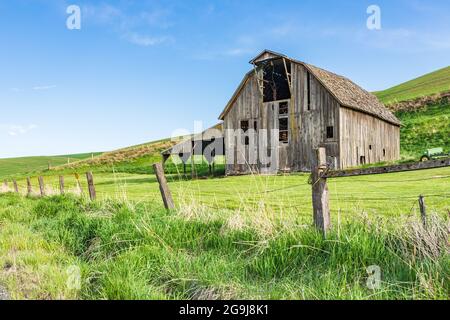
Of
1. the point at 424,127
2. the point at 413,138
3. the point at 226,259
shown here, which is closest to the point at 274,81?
the point at 413,138

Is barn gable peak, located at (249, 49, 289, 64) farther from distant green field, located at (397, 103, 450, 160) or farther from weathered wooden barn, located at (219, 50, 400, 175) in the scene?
distant green field, located at (397, 103, 450, 160)

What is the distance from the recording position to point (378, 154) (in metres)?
32.4

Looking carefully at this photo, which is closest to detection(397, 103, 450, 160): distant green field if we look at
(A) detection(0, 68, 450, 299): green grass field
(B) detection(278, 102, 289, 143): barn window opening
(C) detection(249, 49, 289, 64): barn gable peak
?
(B) detection(278, 102, 289, 143): barn window opening

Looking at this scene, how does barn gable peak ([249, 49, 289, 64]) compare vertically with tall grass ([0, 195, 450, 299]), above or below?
above

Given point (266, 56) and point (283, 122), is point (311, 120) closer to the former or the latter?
point (283, 122)

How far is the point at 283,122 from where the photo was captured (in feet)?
96.3

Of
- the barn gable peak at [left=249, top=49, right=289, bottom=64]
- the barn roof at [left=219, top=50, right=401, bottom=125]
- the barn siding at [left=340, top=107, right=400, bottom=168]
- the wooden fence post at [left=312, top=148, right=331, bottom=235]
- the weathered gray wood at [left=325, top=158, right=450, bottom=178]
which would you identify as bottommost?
the wooden fence post at [left=312, top=148, right=331, bottom=235]

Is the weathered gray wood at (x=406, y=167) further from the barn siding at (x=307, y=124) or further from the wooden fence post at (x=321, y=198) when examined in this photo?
the barn siding at (x=307, y=124)

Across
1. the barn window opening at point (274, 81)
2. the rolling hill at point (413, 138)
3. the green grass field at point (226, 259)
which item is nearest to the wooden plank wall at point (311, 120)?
the barn window opening at point (274, 81)

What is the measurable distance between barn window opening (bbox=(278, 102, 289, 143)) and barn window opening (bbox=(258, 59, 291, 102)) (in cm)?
80

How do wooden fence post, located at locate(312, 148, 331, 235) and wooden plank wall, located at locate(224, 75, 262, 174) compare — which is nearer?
wooden fence post, located at locate(312, 148, 331, 235)

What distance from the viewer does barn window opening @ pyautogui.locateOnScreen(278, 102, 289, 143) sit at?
95.2 ft
